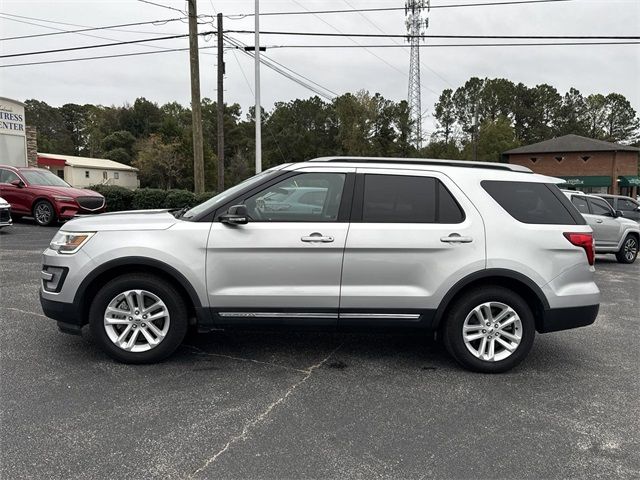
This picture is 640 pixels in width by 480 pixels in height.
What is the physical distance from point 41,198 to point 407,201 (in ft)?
43.8

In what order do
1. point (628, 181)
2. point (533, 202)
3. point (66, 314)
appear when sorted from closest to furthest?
point (66, 314) < point (533, 202) < point (628, 181)

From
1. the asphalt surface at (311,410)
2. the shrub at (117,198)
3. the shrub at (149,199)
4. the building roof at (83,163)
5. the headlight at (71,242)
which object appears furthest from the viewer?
the building roof at (83,163)

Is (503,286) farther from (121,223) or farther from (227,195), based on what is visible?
(121,223)

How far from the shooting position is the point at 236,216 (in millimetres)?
3941

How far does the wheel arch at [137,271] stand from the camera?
3973 millimetres

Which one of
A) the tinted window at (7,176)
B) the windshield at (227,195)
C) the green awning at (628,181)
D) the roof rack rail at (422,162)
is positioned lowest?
the windshield at (227,195)

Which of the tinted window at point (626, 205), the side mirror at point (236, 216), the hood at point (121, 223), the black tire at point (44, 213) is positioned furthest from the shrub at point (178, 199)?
the tinted window at point (626, 205)

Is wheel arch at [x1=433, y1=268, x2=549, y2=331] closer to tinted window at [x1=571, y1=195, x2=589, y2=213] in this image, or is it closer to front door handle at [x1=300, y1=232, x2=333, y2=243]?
front door handle at [x1=300, y1=232, x2=333, y2=243]

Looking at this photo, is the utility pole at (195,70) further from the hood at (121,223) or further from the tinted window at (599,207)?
the hood at (121,223)

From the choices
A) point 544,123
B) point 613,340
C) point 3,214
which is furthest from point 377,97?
point 613,340

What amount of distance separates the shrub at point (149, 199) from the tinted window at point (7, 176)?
3.98 m

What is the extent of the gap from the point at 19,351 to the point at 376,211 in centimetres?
348

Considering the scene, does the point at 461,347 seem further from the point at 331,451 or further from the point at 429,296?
the point at 331,451

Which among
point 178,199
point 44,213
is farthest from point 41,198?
point 178,199
